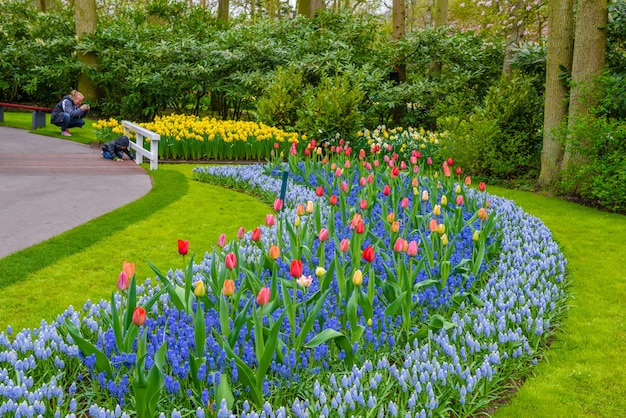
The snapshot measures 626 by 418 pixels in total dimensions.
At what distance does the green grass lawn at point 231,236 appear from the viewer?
3365mm

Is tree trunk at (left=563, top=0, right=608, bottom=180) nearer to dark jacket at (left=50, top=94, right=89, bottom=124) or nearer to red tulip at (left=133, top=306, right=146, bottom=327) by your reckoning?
red tulip at (left=133, top=306, right=146, bottom=327)

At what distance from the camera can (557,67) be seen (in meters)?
→ 8.84

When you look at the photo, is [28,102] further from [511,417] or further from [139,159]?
[511,417]

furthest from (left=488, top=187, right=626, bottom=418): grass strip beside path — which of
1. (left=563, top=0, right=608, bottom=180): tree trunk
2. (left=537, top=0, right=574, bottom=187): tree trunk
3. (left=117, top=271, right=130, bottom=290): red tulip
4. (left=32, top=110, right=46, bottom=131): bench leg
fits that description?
(left=32, top=110, right=46, bottom=131): bench leg

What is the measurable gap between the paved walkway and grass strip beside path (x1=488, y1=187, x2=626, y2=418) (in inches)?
168

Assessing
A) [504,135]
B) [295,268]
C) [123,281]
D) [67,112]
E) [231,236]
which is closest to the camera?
[123,281]

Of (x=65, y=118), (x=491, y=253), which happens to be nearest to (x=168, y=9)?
(x=65, y=118)

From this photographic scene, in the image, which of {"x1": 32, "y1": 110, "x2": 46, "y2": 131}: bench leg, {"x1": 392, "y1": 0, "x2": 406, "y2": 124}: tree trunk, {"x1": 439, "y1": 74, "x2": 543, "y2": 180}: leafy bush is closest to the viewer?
{"x1": 439, "y1": 74, "x2": 543, "y2": 180}: leafy bush

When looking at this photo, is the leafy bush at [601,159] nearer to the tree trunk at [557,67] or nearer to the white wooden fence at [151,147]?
the tree trunk at [557,67]

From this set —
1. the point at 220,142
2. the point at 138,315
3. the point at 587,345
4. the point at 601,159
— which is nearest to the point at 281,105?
the point at 220,142

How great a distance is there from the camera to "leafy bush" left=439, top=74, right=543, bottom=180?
980 cm

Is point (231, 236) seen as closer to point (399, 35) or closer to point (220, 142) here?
point (220, 142)

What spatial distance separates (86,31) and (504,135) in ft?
38.6

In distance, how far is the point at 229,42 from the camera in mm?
15180
